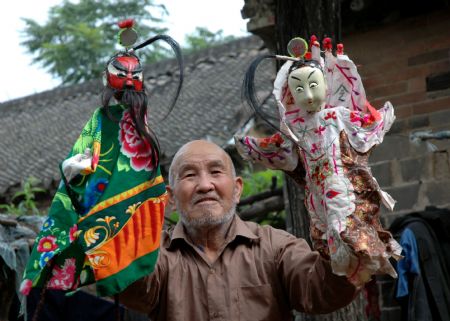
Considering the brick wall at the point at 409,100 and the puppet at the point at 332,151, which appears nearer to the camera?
the puppet at the point at 332,151

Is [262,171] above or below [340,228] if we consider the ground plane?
below

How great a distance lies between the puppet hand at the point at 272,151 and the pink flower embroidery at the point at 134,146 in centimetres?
43

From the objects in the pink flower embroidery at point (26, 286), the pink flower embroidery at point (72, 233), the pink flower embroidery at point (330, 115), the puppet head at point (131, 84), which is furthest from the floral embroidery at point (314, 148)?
the pink flower embroidery at point (26, 286)

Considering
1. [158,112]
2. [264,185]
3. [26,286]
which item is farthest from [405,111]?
[158,112]

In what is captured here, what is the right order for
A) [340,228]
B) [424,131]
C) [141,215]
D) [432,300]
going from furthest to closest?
[424,131], [432,300], [141,215], [340,228]

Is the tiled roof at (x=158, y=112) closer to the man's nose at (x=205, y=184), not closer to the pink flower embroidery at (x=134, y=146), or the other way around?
the man's nose at (x=205, y=184)

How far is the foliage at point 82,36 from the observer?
17.1 meters

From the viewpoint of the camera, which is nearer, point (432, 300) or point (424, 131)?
point (432, 300)

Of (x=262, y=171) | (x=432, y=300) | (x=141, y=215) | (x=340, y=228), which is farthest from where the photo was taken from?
(x=262, y=171)

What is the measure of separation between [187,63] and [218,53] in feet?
1.71

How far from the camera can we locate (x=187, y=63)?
48.4 ft

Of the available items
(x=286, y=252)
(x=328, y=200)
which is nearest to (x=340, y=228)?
(x=328, y=200)

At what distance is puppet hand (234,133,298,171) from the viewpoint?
3.56 meters

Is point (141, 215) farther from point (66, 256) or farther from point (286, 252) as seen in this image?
point (286, 252)
